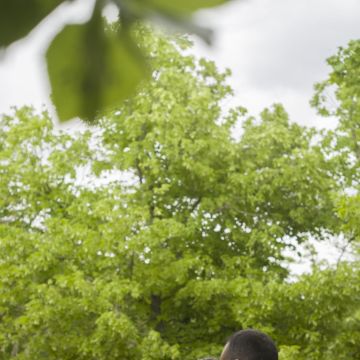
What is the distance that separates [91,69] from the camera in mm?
540

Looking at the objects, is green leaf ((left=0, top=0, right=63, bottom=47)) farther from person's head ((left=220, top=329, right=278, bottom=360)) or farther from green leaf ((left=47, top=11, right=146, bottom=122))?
person's head ((left=220, top=329, right=278, bottom=360))

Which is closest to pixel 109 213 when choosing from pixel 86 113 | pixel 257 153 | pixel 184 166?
pixel 184 166

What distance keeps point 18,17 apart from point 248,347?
354 centimetres

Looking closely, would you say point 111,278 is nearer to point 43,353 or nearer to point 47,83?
point 43,353

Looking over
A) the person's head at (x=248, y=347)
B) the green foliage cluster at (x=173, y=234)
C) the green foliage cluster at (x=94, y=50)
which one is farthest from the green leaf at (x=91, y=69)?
the green foliage cluster at (x=173, y=234)

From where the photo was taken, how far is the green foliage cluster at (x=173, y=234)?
46.6 feet

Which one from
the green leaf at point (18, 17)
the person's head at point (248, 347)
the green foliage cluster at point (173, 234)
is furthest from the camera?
the green foliage cluster at point (173, 234)

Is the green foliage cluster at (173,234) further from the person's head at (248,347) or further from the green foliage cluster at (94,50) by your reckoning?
the green foliage cluster at (94,50)

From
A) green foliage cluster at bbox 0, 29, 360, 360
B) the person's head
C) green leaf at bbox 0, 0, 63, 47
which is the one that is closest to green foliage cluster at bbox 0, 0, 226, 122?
green leaf at bbox 0, 0, 63, 47

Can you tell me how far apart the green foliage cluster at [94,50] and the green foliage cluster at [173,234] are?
42.0 feet

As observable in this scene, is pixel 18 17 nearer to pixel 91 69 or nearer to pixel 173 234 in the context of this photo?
pixel 91 69

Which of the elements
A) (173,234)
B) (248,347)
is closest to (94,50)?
(248,347)

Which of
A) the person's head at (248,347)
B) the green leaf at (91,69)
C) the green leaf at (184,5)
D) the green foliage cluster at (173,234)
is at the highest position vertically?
the green foliage cluster at (173,234)

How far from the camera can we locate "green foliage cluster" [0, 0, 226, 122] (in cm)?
49
